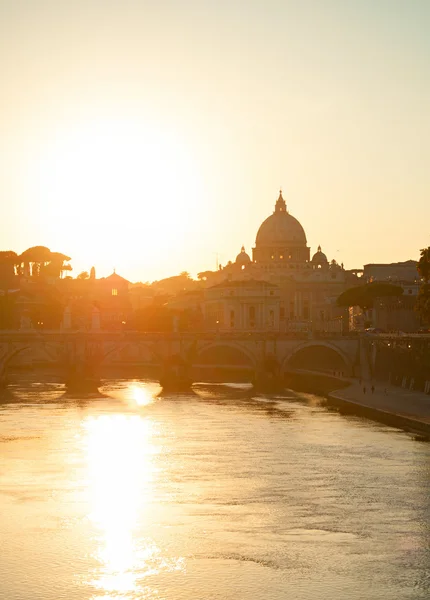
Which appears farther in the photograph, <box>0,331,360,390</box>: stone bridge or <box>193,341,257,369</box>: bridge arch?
<box>193,341,257,369</box>: bridge arch

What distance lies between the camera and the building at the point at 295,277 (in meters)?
180

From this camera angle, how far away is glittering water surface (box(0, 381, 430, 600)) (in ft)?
101

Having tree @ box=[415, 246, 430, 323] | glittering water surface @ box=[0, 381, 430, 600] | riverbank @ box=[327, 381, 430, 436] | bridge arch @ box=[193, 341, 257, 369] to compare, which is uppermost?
tree @ box=[415, 246, 430, 323]

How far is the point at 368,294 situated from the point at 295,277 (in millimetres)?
60181

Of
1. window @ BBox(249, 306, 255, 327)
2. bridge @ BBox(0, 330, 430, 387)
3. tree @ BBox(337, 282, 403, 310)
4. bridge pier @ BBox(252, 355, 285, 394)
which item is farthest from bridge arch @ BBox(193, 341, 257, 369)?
window @ BBox(249, 306, 255, 327)

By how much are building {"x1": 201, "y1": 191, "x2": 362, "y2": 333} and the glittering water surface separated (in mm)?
112143

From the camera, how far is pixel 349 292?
13462cm

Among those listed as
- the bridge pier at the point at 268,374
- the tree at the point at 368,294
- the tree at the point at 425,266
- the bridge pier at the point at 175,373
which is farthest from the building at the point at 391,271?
the tree at the point at 425,266

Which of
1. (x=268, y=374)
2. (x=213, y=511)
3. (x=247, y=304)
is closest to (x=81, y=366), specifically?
(x=268, y=374)

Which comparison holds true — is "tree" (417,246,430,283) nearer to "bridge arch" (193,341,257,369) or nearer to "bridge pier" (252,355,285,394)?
"bridge pier" (252,355,285,394)

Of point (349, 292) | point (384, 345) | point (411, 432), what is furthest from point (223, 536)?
point (349, 292)

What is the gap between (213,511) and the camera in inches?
1516

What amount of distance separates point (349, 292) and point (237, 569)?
104 metres

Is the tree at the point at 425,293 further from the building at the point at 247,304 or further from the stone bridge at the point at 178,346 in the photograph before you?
the building at the point at 247,304
